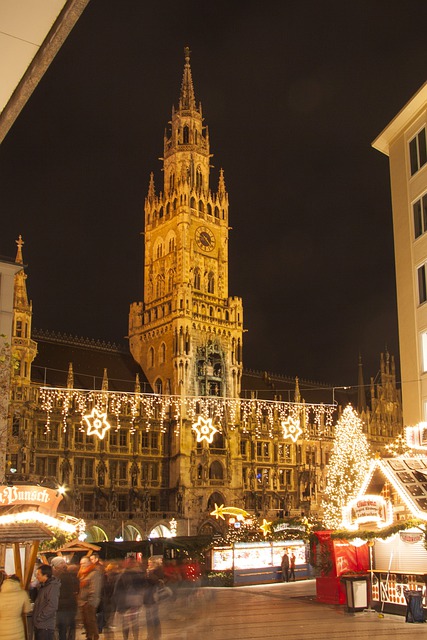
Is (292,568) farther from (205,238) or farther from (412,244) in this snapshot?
(205,238)

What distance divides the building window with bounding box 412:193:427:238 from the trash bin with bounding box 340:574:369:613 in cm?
1254

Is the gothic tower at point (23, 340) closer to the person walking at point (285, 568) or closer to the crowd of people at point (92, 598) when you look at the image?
the person walking at point (285, 568)

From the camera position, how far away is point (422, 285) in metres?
26.9

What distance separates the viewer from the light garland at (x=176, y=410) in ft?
190

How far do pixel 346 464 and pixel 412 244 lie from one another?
756 inches

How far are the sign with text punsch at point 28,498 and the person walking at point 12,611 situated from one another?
5.90 metres

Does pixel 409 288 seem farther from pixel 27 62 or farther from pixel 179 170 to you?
pixel 179 170

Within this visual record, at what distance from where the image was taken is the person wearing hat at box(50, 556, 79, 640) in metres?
14.0

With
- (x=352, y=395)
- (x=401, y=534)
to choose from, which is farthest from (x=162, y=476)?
(x=401, y=534)

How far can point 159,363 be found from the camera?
222 ft

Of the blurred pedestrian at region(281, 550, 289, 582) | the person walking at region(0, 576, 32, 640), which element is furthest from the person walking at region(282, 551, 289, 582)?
the person walking at region(0, 576, 32, 640)

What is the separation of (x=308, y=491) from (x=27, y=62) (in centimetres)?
6874

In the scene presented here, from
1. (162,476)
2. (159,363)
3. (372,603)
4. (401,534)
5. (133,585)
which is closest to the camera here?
(133,585)

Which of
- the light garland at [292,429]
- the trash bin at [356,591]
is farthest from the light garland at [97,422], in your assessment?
the trash bin at [356,591]
